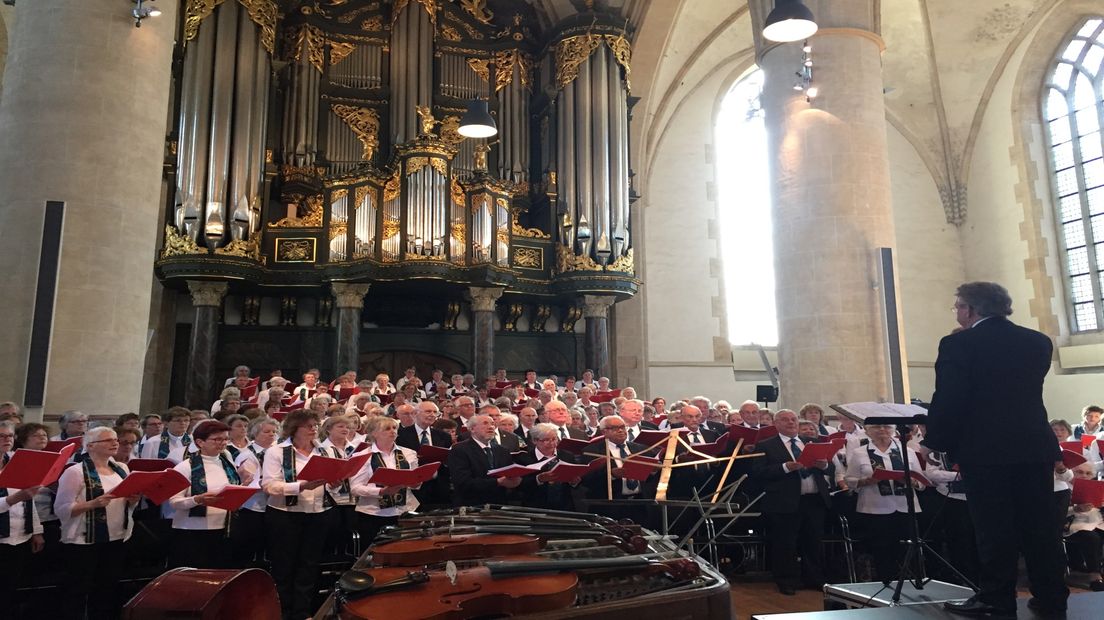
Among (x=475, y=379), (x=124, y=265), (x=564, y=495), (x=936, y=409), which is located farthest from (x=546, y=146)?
(x=936, y=409)

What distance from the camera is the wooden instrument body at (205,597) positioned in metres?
1.59

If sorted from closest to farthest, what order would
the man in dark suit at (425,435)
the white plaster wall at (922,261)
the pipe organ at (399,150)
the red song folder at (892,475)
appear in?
the red song folder at (892,475) → the man in dark suit at (425,435) → the pipe organ at (399,150) → the white plaster wall at (922,261)

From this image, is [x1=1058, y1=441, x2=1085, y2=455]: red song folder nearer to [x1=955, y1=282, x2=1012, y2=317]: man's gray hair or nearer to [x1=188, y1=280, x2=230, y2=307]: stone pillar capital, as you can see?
[x1=955, y1=282, x2=1012, y2=317]: man's gray hair

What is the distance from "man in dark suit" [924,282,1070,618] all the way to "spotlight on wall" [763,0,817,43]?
3808 mm

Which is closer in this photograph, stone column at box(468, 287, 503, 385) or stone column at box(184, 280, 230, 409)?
stone column at box(184, 280, 230, 409)

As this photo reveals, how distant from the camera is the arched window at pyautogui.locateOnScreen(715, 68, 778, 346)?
16984mm

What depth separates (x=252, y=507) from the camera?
4.80 metres

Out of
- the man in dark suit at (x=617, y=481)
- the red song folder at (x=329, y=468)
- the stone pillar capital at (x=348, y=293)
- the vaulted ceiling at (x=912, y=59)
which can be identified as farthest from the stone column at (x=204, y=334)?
the vaulted ceiling at (x=912, y=59)

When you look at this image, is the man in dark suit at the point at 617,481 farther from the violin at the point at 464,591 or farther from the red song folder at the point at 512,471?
the violin at the point at 464,591

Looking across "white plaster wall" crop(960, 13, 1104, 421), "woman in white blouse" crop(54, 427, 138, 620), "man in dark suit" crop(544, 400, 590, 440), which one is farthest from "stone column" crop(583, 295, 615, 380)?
"woman in white blouse" crop(54, 427, 138, 620)

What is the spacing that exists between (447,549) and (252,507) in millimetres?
2821

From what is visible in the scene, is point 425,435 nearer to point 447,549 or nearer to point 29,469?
point 29,469

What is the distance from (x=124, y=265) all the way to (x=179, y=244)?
4.22m

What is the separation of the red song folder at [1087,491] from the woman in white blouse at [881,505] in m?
1.16
